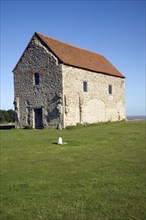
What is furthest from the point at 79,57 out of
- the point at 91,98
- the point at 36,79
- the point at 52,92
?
the point at 52,92

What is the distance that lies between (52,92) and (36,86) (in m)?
2.12

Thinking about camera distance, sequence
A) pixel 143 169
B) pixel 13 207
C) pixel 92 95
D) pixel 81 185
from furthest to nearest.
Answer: pixel 92 95, pixel 143 169, pixel 81 185, pixel 13 207

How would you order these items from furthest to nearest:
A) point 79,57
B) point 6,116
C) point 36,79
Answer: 1. point 6,116
2. point 79,57
3. point 36,79

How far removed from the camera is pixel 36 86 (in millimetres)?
26406

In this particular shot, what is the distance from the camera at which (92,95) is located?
2898 centimetres

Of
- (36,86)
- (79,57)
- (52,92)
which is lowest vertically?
(52,92)

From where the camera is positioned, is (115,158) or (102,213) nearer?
(102,213)

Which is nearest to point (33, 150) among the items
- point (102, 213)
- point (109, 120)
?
point (102, 213)

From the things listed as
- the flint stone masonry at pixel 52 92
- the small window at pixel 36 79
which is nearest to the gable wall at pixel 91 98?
the flint stone masonry at pixel 52 92

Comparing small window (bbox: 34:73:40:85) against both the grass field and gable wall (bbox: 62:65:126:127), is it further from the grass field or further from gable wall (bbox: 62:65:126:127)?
the grass field

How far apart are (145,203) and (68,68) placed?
20.1 metres

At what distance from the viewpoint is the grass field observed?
6.05 m

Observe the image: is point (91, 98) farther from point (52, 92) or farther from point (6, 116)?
point (6, 116)

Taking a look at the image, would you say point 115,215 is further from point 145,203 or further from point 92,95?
point 92,95
